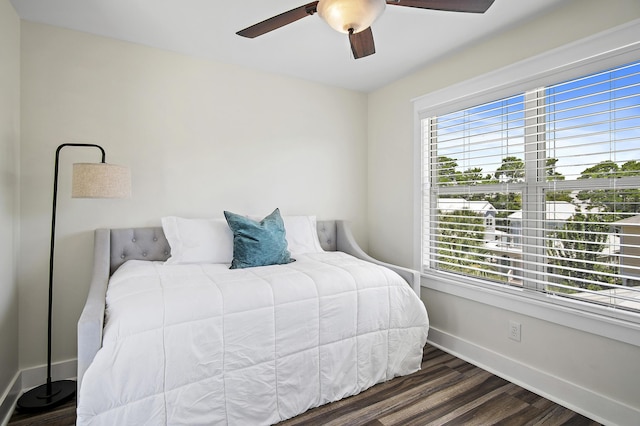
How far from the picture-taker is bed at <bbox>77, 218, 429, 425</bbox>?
1.46 m

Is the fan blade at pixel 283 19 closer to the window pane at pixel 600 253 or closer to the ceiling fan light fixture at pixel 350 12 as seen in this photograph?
the ceiling fan light fixture at pixel 350 12

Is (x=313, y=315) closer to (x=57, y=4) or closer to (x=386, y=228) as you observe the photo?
(x=386, y=228)

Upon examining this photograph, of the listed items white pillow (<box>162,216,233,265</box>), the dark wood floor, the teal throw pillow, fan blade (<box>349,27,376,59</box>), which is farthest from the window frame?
white pillow (<box>162,216,233,265</box>)

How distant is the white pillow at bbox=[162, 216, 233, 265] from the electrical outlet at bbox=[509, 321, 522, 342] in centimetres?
206

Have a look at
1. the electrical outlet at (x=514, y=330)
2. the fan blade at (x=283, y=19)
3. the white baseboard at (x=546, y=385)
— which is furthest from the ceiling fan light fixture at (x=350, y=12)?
the white baseboard at (x=546, y=385)

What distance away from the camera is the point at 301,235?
293 centimetres

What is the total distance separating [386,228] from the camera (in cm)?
343

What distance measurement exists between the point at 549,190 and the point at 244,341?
2.09 m

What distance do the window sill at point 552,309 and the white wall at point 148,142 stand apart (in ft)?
4.79

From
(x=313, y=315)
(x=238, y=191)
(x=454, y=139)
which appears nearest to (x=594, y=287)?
(x=454, y=139)

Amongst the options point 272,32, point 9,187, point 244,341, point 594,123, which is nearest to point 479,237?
point 594,123

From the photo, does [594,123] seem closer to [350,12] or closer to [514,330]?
[514,330]

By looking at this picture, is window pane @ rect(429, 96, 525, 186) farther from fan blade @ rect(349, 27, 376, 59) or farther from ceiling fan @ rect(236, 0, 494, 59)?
fan blade @ rect(349, 27, 376, 59)

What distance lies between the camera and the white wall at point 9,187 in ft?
6.30
